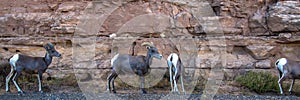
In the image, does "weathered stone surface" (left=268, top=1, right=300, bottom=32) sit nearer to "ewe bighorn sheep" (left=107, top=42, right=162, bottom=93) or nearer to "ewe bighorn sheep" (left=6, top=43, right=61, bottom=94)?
"ewe bighorn sheep" (left=107, top=42, right=162, bottom=93)

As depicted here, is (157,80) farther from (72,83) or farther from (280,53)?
(280,53)

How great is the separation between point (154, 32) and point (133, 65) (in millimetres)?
2723

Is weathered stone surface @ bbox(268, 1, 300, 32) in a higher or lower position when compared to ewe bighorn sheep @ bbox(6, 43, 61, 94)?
higher

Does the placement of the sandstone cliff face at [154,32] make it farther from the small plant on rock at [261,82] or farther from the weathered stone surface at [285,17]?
the small plant on rock at [261,82]

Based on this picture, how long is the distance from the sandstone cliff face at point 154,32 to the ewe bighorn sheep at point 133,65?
1546mm

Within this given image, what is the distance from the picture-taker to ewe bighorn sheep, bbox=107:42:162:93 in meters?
10.1

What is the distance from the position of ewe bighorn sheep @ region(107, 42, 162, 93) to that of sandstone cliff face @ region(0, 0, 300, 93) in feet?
5.07

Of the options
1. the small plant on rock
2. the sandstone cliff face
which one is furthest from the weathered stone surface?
the small plant on rock

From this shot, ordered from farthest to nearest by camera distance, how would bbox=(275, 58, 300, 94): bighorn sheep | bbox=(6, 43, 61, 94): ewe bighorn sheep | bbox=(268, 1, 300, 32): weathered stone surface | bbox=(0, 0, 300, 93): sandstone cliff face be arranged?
bbox=(0, 0, 300, 93): sandstone cliff face → bbox=(268, 1, 300, 32): weathered stone surface → bbox=(275, 58, 300, 94): bighorn sheep → bbox=(6, 43, 61, 94): ewe bighorn sheep

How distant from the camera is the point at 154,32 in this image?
12.7 metres

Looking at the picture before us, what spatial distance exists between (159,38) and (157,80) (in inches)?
69.9

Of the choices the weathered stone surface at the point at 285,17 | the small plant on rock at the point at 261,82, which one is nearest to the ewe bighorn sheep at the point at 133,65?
the small plant on rock at the point at 261,82

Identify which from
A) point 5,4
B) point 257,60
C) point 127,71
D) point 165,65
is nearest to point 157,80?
point 165,65

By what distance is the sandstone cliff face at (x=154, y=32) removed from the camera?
12.1 meters
